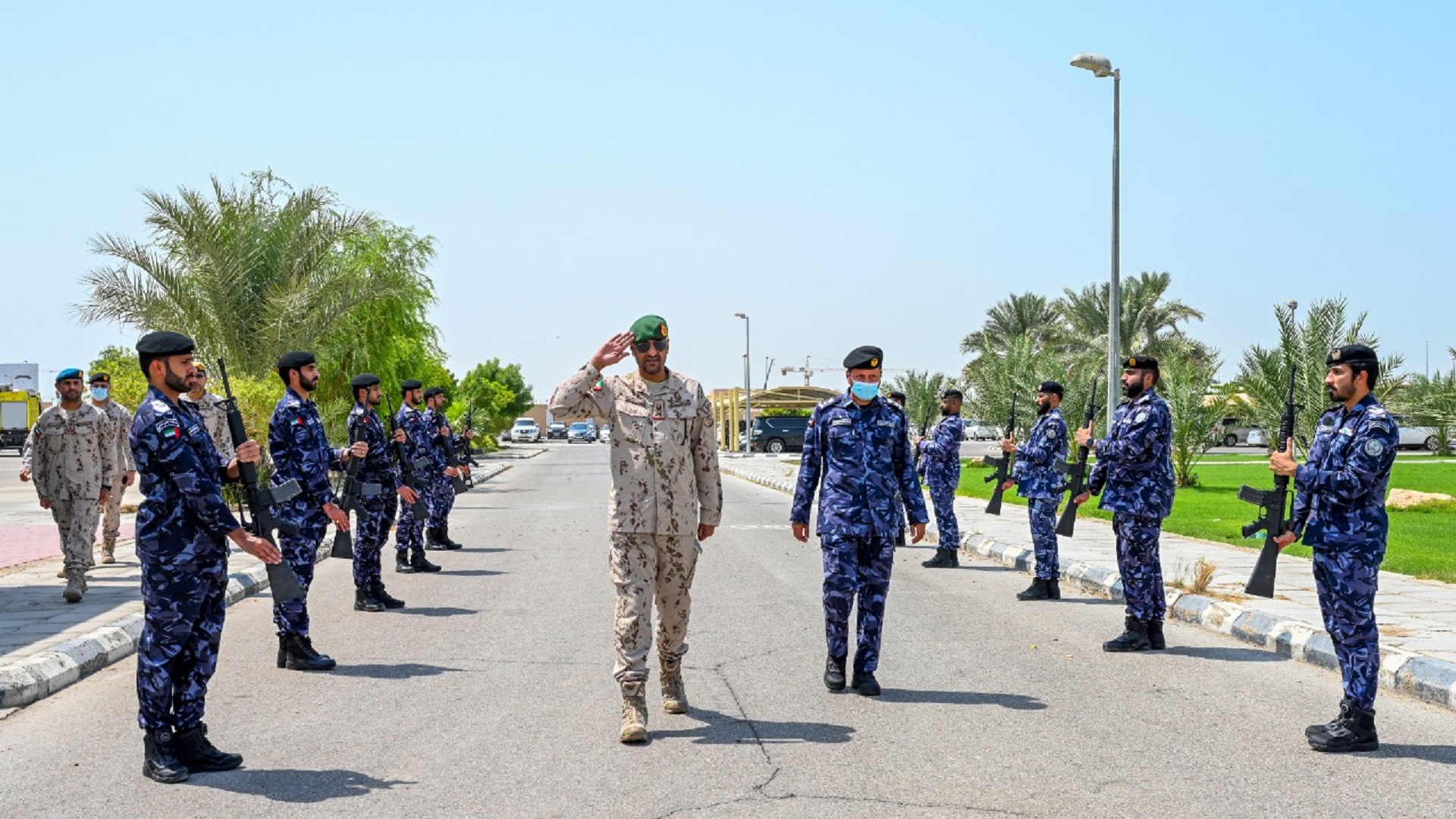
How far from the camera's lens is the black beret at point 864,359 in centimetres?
749

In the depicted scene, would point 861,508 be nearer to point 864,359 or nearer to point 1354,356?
point 864,359

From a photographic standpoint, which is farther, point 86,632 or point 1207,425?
point 1207,425

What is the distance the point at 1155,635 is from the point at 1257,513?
1242 centimetres

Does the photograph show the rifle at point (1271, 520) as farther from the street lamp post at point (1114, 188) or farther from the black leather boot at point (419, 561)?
the street lamp post at point (1114, 188)

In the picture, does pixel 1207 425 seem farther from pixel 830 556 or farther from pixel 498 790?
pixel 498 790

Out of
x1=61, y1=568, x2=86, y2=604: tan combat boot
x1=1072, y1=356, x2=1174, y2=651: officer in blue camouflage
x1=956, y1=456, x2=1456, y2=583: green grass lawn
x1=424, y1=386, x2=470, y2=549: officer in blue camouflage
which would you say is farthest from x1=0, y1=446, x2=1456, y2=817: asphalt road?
x1=956, y1=456, x2=1456, y2=583: green grass lawn

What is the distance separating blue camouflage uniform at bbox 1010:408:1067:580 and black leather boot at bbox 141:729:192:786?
7.49m

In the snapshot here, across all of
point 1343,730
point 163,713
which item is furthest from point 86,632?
point 1343,730

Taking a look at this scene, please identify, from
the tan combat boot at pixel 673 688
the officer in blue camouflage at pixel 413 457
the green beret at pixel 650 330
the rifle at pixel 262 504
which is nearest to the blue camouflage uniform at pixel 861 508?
the tan combat boot at pixel 673 688

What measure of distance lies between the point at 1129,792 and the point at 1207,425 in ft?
79.1

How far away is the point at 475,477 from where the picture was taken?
3700 centimetres

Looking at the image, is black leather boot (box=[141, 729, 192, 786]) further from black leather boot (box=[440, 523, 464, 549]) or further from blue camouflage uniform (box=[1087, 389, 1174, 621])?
black leather boot (box=[440, 523, 464, 549])

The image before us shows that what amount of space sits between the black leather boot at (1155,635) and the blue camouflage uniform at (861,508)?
87.3 inches

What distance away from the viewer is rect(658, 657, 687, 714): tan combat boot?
22.4 ft
